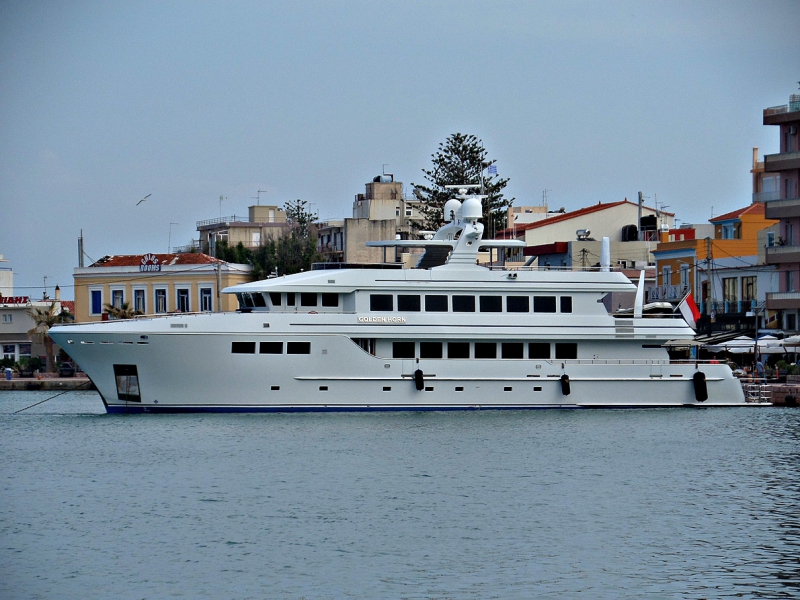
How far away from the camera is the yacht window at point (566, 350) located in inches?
1432

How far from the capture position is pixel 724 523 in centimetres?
2125

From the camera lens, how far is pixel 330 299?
35.5m

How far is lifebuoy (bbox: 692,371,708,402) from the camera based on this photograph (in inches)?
1460

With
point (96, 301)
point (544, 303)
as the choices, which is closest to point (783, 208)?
point (544, 303)

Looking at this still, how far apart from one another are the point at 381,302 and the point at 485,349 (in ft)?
11.0

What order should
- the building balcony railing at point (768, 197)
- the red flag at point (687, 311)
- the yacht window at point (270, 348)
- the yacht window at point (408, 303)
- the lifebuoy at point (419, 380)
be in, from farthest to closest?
1. the building balcony railing at point (768, 197)
2. the red flag at point (687, 311)
3. the yacht window at point (408, 303)
4. the lifebuoy at point (419, 380)
5. the yacht window at point (270, 348)

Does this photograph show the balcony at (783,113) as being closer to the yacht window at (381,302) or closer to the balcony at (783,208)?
the balcony at (783,208)

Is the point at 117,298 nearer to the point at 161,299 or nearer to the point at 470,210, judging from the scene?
the point at 161,299

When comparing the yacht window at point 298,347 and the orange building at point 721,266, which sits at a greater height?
the orange building at point 721,266

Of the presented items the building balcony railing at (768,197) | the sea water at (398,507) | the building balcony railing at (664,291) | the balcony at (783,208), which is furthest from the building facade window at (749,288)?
the sea water at (398,507)

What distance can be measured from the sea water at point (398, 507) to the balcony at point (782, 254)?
16.5 metres

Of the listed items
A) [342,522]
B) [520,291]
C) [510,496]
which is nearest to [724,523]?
[510,496]

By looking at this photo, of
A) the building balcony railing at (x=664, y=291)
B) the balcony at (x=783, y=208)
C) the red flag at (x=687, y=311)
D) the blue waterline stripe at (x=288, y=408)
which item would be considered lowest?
the blue waterline stripe at (x=288, y=408)

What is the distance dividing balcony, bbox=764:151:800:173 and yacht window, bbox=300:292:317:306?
948 inches
